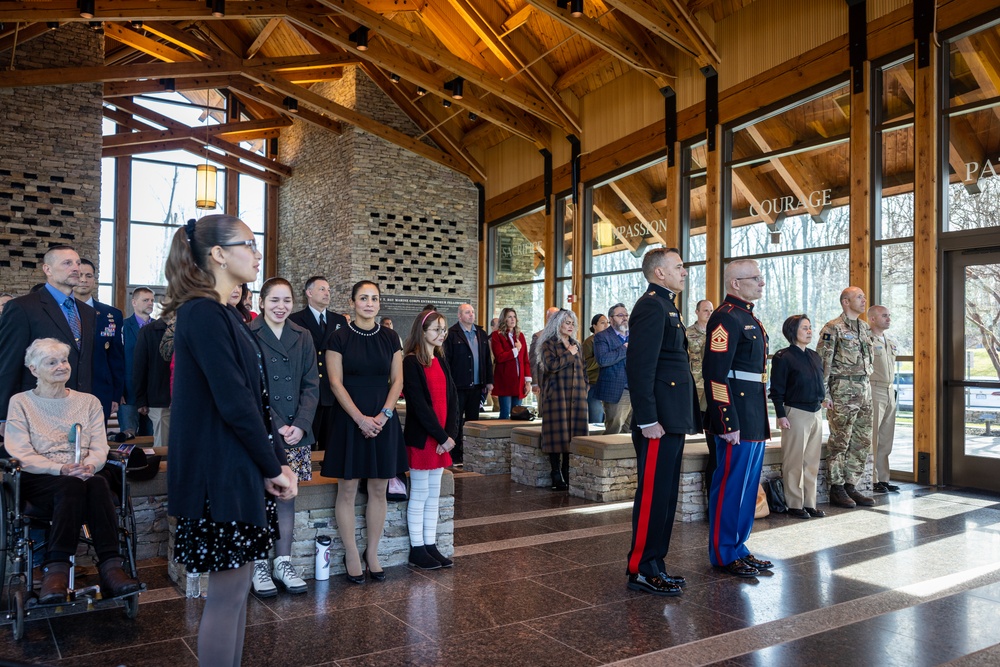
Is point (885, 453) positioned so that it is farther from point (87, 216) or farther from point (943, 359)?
point (87, 216)

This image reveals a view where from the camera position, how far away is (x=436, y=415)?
4.41 meters

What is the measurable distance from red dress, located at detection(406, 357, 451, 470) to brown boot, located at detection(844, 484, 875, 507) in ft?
12.0

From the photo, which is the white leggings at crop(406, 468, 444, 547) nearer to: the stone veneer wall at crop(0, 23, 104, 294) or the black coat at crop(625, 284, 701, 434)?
the black coat at crop(625, 284, 701, 434)

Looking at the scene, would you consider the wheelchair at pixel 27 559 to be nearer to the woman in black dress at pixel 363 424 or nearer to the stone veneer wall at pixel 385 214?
the woman in black dress at pixel 363 424

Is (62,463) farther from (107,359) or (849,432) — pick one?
(849,432)

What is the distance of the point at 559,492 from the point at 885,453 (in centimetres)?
305

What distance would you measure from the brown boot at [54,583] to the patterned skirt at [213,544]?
1.49 m

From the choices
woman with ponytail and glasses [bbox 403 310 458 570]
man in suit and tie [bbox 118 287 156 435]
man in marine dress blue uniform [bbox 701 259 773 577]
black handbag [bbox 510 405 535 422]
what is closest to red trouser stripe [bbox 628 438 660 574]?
man in marine dress blue uniform [bbox 701 259 773 577]

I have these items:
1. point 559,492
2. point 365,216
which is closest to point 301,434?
point 559,492

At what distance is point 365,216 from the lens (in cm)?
1485

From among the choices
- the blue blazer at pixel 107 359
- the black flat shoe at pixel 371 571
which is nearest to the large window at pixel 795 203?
the black flat shoe at pixel 371 571

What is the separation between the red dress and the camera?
Result: 436cm

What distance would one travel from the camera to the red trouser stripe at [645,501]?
13.1ft

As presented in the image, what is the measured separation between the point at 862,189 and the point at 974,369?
6.66ft
